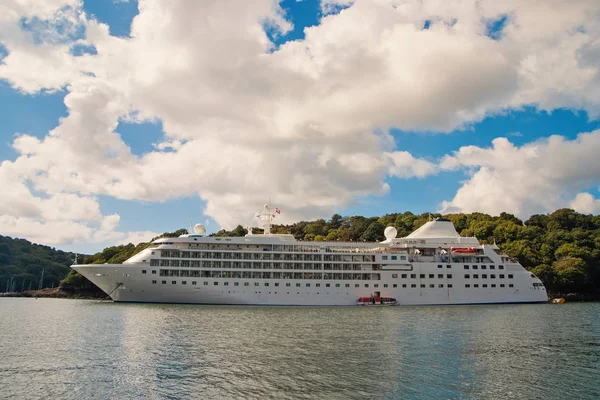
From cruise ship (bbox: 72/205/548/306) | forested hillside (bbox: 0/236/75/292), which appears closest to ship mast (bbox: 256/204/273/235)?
cruise ship (bbox: 72/205/548/306)

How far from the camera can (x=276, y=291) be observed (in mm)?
54312

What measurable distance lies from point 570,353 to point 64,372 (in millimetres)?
26945

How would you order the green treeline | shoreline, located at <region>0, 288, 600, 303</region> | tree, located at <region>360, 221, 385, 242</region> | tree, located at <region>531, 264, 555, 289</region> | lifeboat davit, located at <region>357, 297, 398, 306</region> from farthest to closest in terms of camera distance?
tree, located at <region>360, 221, 385, 242</region>
the green treeline
tree, located at <region>531, 264, 555, 289</region>
shoreline, located at <region>0, 288, 600, 303</region>
lifeboat davit, located at <region>357, 297, 398, 306</region>

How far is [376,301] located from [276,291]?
1316 centimetres

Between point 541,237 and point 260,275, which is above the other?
point 541,237

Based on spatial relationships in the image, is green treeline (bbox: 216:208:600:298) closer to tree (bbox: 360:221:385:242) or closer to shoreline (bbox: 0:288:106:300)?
tree (bbox: 360:221:385:242)

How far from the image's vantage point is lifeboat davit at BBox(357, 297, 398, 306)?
5519cm

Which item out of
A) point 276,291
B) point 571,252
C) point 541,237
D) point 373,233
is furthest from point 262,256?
point 541,237

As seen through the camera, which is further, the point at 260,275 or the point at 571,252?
the point at 571,252

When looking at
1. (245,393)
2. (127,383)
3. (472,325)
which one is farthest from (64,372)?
(472,325)

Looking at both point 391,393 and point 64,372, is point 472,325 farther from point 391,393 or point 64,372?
point 64,372

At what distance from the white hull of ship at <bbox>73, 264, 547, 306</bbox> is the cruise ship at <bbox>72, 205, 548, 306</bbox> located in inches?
4.8

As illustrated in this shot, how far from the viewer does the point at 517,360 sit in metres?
22.8

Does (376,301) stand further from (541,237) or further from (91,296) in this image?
(91,296)
